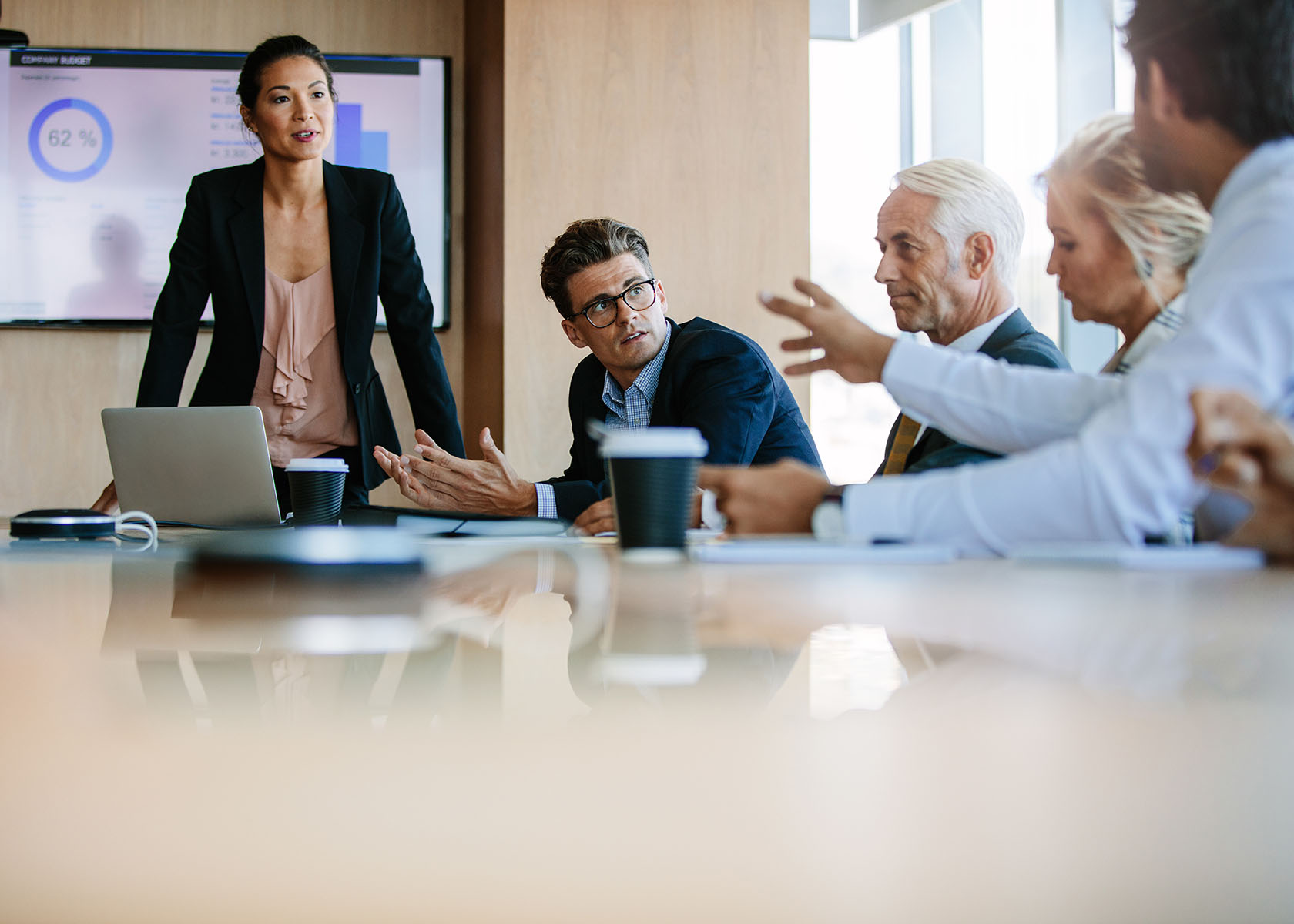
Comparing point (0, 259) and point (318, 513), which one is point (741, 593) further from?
point (0, 259)

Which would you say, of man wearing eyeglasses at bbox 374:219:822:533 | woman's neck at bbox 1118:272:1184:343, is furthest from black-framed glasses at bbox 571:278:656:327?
woman's neck at bbox 1118:272:1184:343

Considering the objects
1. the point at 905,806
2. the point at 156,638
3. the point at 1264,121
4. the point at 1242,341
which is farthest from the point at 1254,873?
the point at 1264,121

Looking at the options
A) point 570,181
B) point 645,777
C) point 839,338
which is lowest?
point 645,777

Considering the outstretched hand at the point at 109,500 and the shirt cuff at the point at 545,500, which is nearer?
the outstretched hand at the point at 109,500

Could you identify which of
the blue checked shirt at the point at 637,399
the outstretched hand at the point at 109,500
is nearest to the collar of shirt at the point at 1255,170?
the blue checked shirt at the point at 637,399

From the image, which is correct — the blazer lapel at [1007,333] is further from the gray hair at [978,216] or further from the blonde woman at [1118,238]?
the gray hair at [978,216]

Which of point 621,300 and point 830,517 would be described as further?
point 621,300

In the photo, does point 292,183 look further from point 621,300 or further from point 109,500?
point 109,500

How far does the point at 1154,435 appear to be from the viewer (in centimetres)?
88

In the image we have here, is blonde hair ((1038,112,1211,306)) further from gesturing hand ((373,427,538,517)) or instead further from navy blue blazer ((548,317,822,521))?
gesturing hand ((373,427,538,517))

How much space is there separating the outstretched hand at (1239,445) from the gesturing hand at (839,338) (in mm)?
422

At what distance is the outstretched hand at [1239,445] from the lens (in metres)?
0.73

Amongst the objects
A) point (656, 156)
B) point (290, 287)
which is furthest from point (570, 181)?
point (290, 287)

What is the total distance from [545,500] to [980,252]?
93cm
